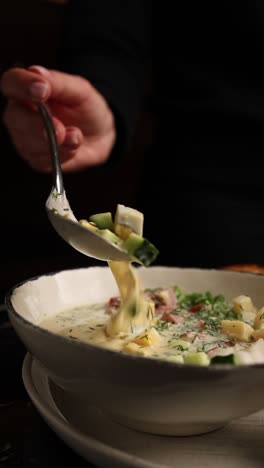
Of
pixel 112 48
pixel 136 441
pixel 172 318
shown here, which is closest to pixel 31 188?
pixel 112 48

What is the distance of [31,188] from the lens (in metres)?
2.89

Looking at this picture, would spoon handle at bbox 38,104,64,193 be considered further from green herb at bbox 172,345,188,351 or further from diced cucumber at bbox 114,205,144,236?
green herb at bbox 172,345,188,351

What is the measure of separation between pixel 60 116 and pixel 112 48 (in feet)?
1.28

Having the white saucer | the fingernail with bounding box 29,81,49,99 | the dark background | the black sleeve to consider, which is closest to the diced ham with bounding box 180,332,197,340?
the white saucer

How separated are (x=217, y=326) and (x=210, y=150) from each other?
1.02 metres

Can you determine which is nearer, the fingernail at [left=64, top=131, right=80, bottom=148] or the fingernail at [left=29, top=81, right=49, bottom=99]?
the fingernail at [left=29, top=81, right=49, bottom=99]

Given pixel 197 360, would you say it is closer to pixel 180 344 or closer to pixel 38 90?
pixel 180 344

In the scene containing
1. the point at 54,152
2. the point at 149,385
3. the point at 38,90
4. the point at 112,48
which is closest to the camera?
the point at 149,385

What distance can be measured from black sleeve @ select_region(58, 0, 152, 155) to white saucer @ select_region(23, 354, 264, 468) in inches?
45.9

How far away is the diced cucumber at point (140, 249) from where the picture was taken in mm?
832

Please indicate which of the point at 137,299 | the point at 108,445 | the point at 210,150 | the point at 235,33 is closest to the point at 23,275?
the point at 210,150

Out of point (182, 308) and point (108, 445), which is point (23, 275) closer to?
point (182, 308)

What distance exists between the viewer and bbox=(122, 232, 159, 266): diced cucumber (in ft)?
2.73

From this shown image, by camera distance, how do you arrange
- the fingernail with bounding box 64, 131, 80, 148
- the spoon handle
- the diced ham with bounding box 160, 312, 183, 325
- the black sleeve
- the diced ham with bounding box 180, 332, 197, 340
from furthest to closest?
the black sleeve, the fingernail with bounding box 64, 131, 80, 148, the spoon handle, the diced ham with bounding box 160, 312, 183, 325, the diced ham with bounding box 180, 332, 197, 340
